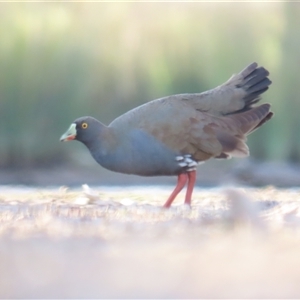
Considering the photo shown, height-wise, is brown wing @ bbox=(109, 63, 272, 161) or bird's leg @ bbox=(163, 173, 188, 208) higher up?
brown wing @ bbox=(109, 63, 272, 161)

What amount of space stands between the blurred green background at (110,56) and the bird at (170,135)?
0.15m

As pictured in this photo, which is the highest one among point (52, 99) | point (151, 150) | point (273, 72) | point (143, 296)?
point (273, 72)

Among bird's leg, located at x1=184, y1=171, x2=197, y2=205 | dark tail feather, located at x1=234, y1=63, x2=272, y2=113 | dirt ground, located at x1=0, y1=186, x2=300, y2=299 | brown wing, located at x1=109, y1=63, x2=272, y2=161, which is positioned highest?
dark tail feather, located at x1=234, y1=63, x2=272, y2=113

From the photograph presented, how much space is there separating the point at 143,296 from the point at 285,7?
0.89 m

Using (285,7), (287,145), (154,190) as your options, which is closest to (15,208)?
(154,190)

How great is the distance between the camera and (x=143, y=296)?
2.81 ft

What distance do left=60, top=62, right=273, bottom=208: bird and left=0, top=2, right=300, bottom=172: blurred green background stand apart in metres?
0.15

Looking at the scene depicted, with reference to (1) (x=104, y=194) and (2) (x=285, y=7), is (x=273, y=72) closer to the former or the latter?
(2) (x=285, y=7)

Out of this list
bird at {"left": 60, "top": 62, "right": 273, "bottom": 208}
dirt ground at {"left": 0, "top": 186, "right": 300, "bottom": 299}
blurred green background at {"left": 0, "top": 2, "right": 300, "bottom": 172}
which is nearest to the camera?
dirt ground at {"left": 0, "top": 186, "right": 300, "bottom": 299}

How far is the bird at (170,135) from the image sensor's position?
1198mm

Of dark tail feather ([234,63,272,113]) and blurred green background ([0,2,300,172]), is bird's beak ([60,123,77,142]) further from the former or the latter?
dark tail feather ([234,63,272,113])

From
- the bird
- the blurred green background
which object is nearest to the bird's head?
the bird

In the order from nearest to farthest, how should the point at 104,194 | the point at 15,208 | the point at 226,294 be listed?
the point at 226,294
the point at 15,208
the point at 104,194

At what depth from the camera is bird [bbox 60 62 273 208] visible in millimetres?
1198
